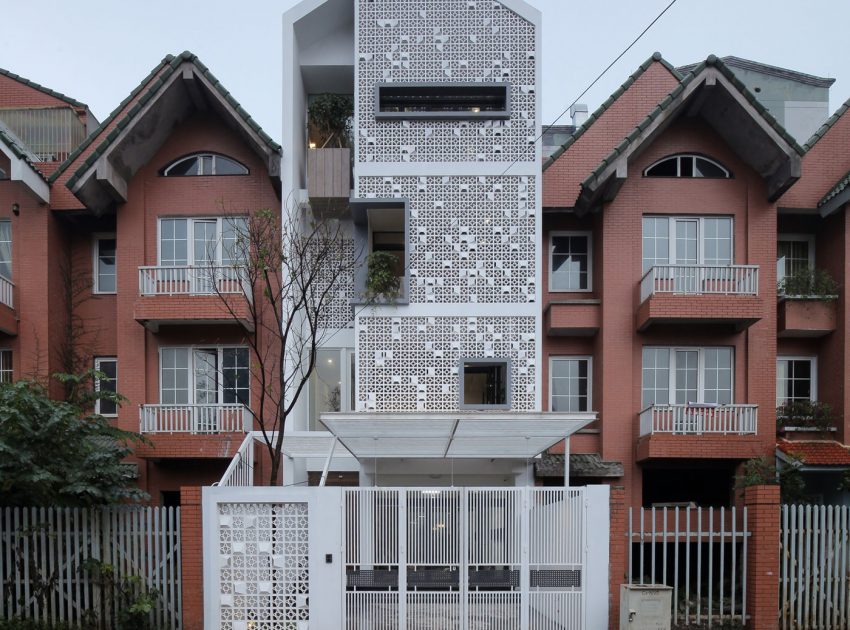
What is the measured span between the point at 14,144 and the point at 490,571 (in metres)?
13.8

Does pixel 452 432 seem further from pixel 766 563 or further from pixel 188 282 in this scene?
pixel 188 282

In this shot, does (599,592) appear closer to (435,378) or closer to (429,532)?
(429,532)

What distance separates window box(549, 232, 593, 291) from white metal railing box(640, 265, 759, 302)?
185 centimetres

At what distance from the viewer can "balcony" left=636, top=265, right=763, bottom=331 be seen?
1474 cm

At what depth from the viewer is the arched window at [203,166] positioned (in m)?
16.1

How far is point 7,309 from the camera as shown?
1527cm

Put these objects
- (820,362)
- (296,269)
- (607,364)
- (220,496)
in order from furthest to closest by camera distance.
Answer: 1. (820,362)
2. (607,364)
3. (296,269)
4. (220,496)

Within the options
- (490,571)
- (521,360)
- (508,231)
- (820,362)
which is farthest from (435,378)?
(820,362)

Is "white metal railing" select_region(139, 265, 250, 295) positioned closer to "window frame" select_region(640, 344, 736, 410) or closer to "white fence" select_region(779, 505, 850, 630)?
"window frame" select_region(640, 344, 736, 410)

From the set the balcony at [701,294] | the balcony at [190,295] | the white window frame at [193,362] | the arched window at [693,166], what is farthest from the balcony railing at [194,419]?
the arched window at [693,166]

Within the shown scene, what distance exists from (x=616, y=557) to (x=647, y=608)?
0.84 metres

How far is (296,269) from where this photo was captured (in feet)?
46.8

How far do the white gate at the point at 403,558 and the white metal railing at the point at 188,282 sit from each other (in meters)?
6.04

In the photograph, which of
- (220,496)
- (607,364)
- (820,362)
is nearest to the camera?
(220,496)
